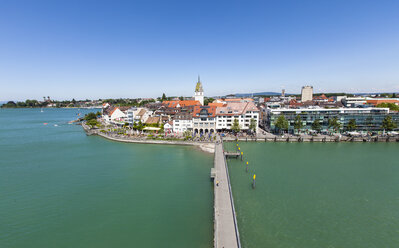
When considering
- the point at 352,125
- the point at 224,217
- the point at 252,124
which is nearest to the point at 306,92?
the point at 352,125

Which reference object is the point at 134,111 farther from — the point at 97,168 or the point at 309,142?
the point at 309,142

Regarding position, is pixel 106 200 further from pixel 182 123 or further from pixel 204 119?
pixel 204 119

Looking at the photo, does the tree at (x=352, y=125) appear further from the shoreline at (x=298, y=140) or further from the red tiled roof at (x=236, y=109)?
the red tiled roof at (x=236, y=109)

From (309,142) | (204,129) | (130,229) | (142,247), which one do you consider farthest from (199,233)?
(309,142)

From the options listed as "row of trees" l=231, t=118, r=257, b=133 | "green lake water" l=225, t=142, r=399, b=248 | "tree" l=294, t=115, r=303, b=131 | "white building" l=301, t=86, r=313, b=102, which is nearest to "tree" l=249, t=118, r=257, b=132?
"row of trees" l=231, t=118, r=257, b=133

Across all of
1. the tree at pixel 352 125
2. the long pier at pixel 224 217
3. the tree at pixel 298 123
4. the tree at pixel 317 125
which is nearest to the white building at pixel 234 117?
the tree at pixel 298 123

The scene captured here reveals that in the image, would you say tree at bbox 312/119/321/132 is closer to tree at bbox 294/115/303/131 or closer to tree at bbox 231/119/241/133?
tree at bbox 294/115/303/131
